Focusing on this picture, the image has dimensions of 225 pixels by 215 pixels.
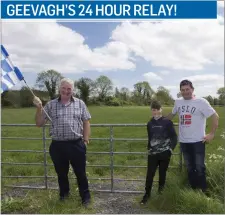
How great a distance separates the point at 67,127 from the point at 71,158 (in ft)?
1.45

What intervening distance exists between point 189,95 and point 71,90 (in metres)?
1.57

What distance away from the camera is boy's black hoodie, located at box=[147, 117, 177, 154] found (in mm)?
4637

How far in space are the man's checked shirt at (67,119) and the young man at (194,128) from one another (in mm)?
1318

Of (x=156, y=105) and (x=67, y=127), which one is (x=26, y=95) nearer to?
(x=67, y=127)

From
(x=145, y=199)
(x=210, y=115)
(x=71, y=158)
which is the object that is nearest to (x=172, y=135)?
(x=210, y=115)

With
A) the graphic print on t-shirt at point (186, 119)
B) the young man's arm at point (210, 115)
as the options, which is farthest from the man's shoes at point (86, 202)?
the young man's arm at point (210, 115)

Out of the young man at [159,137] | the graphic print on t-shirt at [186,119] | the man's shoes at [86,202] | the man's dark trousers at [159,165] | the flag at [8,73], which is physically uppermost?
the flag at [8,73]

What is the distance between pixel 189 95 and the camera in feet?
15.0

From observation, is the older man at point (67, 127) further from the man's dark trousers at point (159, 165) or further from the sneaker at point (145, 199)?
the man's dark trousers at point (159, 165)

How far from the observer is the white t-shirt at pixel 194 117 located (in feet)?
14.7

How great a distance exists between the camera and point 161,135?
464cm

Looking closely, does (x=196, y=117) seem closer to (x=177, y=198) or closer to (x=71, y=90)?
(x=177, y=198)

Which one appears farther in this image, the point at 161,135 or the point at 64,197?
the point at 64,197

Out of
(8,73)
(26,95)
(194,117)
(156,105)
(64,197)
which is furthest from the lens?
(26,95)
